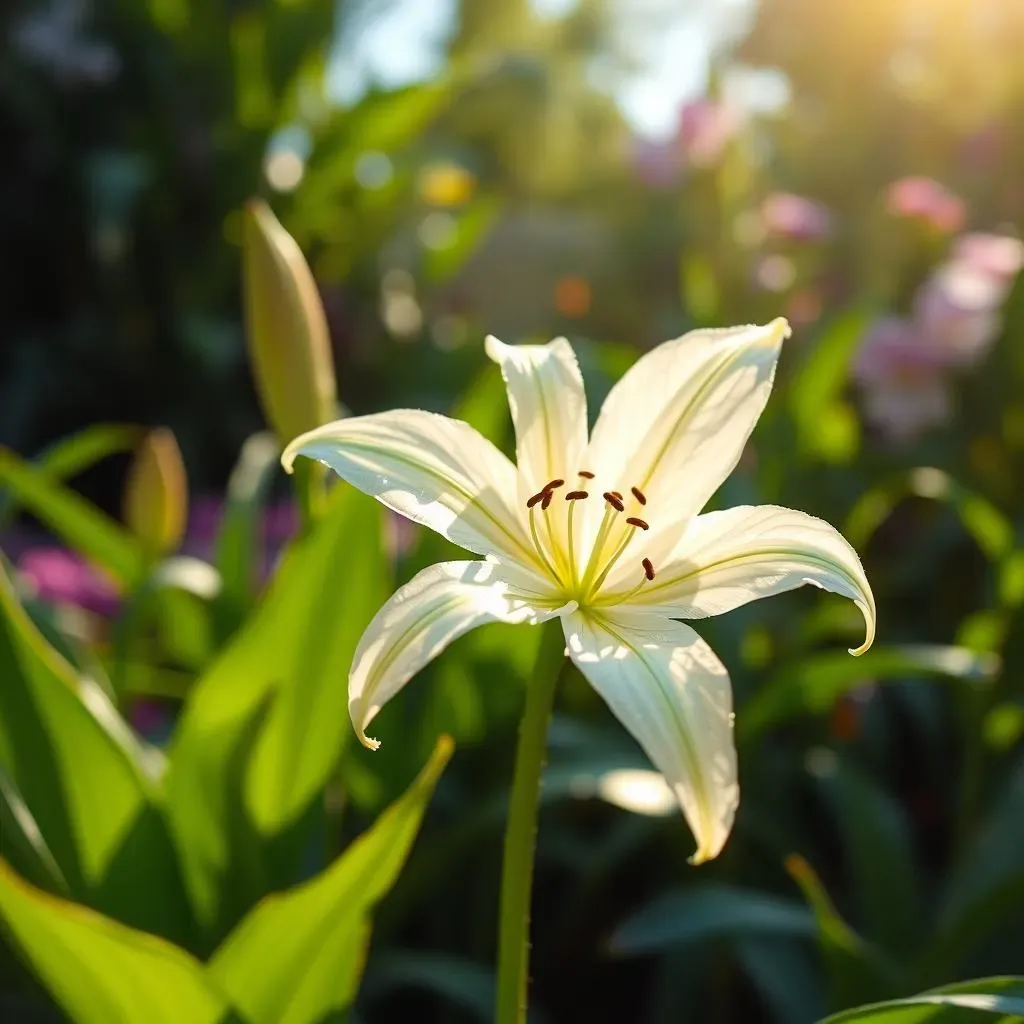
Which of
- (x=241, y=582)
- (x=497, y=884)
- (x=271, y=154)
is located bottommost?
(x=497, y=884)

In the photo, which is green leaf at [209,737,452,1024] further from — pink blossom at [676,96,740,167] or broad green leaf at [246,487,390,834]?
pink blossom at [676,96,740,167]

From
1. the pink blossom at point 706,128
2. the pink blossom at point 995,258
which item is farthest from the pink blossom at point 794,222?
the pink blossom at point 995,258

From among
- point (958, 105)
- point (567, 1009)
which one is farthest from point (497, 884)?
point (958, 105)

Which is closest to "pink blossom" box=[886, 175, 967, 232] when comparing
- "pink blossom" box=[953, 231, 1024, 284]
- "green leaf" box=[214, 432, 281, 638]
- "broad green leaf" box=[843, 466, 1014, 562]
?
"pink blossom" box=[953, 231, 1024, 284]

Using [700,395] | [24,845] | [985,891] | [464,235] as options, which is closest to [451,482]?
[700,395]

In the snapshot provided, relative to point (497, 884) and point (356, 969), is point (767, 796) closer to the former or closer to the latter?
point (497, 884)

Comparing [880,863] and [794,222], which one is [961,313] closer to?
[794,222]
